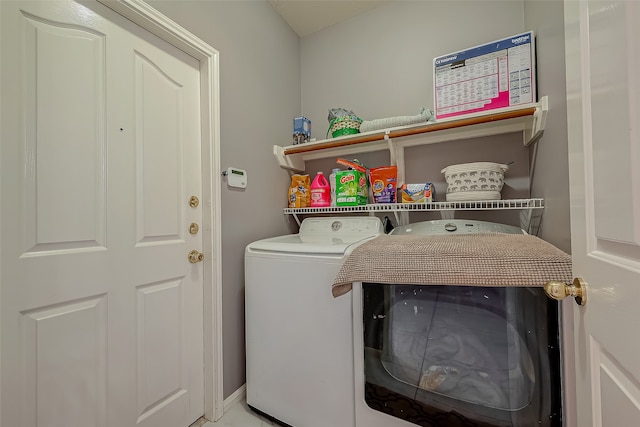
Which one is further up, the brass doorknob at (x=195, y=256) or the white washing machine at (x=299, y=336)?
the brass doorknob at (x=195, y=256)

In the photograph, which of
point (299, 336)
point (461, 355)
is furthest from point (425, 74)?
point (299, 336)

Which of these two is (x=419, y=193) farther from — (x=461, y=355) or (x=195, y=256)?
(x=195, y=256)

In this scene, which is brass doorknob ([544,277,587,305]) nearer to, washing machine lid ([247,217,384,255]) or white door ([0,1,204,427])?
washing machine lid ([247,217,384,255])

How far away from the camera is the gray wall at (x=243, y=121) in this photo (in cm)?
146

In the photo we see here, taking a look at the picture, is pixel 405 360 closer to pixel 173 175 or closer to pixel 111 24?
pixel 173 175

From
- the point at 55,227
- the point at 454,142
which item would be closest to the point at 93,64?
the point at 55,227

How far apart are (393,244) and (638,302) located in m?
0.69

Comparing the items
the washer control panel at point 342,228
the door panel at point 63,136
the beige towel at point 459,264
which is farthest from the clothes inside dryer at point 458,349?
the door panel at point 63,136

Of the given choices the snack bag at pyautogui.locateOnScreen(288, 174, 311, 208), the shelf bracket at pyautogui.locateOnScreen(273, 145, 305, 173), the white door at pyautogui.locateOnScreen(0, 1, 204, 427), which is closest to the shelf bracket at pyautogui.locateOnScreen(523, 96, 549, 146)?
the snack bag at pyautogui.locateOnScreen(288, 174, 311, 208)

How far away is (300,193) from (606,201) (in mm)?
1618

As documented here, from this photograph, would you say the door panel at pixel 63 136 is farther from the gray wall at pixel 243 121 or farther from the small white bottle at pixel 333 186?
the small white bottle at pixel 333 186

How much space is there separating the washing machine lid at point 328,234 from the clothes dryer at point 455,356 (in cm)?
42

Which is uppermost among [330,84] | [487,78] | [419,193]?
[330,84]

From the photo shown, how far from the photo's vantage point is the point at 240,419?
1.38m
